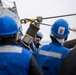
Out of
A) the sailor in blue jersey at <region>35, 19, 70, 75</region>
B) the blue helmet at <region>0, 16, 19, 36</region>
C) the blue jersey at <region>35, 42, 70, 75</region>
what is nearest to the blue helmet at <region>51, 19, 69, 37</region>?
the sailor in blue jersey at <region>35, 19, 70, 75</region>

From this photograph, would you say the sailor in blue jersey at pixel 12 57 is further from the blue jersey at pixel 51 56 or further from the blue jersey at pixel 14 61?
the blue jersey at pixel 51 56

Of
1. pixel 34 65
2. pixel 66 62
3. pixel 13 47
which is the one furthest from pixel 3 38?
pixel 66 62

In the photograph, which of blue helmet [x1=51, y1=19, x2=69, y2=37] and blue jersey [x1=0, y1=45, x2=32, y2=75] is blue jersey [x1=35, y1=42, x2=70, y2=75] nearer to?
blue helmet [x1=51, y1=19, x2=69, y2=37]

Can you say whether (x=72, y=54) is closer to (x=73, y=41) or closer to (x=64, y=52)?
(x=64, y=52)

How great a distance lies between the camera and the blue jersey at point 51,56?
19.5ft

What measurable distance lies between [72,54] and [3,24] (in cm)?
112

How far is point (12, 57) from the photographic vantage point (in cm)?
489

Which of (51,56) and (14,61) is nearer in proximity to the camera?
(14,61)

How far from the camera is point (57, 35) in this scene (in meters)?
6.16

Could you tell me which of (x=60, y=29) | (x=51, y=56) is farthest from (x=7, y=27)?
(x=60, y=29)

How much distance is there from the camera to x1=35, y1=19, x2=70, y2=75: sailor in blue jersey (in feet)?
19.5

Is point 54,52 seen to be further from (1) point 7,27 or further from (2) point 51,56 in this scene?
(1) point 7,27

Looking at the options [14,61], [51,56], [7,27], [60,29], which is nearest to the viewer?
[14,61]

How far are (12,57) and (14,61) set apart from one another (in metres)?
0.07
